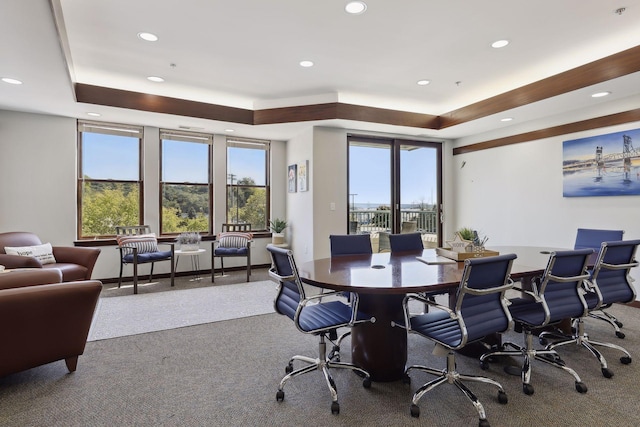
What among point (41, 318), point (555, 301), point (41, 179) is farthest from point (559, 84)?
point (41, 179)

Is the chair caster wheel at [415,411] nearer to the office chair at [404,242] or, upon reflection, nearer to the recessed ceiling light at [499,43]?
the office chair at [404,242]

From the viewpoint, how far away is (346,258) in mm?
3092

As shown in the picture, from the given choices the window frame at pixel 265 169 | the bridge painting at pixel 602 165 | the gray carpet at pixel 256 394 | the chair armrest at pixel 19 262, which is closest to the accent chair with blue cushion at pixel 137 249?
the chair armrest at pixel 19 262

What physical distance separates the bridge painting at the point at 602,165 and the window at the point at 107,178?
6.51 metres

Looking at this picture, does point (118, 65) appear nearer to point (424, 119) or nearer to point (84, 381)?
point (84, 381)

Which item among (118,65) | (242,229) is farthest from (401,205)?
(118,65)

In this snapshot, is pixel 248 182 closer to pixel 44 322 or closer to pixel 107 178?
pixel 107 178

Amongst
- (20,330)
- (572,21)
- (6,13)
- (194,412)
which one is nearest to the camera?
(194,412)

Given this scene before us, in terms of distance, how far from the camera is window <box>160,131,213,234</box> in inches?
231

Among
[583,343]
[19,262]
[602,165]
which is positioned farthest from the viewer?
[602,165]

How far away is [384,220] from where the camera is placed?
627 centimetres

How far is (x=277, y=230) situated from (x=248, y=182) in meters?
1.11

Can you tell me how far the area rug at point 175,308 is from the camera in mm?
3473

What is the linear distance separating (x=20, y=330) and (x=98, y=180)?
3.85 m
